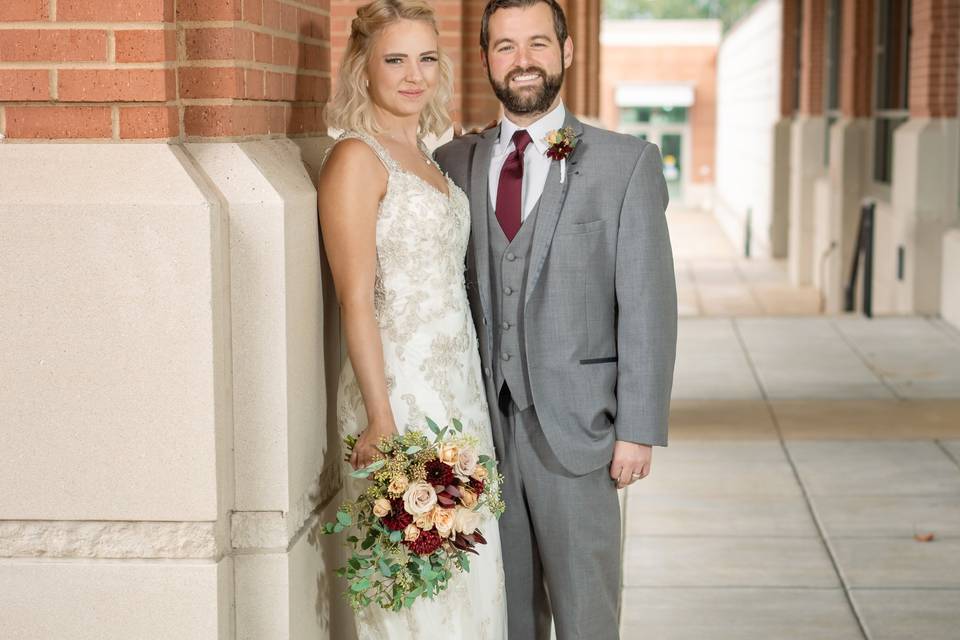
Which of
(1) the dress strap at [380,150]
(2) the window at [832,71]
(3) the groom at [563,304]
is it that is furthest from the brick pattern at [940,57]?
(1) the dress strap at [380,150]

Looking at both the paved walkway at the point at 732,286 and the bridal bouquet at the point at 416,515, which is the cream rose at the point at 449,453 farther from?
the paved walkway at the point at 732,286

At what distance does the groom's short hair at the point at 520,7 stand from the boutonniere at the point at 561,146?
0.83 ft

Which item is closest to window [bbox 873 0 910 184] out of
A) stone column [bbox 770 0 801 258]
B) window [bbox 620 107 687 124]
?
stone column [bbox 770 0 801 258]

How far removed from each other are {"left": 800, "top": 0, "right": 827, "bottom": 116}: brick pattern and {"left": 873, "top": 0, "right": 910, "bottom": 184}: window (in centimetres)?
583

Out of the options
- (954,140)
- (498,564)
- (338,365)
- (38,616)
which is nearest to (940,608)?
(498,564)

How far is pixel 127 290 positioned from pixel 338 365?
97cm

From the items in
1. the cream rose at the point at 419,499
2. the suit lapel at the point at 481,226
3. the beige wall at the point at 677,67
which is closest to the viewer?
the cream rose at the point at 419,499

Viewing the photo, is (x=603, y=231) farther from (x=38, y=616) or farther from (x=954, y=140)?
(x=954, y=140)

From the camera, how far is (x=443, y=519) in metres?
3.14

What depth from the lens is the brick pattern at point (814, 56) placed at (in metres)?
25.9

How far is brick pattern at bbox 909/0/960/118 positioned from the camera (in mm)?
14742

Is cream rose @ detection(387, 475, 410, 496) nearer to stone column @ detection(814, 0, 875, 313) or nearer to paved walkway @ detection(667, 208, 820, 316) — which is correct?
paved walkway @ detection(667, 208, 820, 316)

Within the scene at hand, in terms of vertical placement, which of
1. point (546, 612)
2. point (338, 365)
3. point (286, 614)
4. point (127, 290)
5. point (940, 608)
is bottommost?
point (940, 608)

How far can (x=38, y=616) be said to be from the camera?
3.04m
